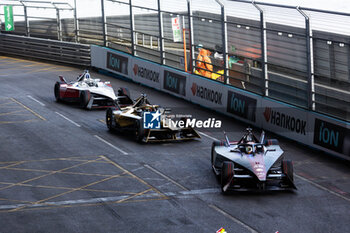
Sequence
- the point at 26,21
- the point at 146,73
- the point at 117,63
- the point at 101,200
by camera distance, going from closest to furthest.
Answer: the point at 101,200 → the point at 146,73 → the point at 117,63 → the point at 26,21

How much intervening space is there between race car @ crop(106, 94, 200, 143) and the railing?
413cm

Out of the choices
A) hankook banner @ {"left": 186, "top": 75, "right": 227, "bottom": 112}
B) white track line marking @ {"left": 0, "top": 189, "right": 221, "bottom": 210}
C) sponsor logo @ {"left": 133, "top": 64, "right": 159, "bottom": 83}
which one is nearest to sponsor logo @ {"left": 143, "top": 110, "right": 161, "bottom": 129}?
white track line marking @ {"left": 0, "top": 189, "right": 221, "bottom": 210}

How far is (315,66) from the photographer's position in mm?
19672

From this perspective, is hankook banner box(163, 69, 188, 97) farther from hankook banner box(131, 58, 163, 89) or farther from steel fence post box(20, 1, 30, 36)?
steel fence post box(20, 1, 30, 36)

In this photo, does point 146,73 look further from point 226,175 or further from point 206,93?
point 226,175

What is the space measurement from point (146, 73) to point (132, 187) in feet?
48.6

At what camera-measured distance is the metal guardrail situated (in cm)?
3403

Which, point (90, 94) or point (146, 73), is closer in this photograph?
point (90, 94)

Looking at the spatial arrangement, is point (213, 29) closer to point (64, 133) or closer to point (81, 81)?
point (81, 81)

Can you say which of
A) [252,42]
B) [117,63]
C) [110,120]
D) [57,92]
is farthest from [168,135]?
[117,63]

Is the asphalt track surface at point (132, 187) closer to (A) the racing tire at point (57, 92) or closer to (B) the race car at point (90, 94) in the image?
(B) the race car at point (90, 94)

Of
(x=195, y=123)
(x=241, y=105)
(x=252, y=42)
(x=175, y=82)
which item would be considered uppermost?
(x=252, y=42)

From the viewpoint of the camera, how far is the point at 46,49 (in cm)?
3584

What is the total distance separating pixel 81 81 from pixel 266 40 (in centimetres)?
774
